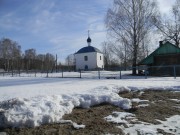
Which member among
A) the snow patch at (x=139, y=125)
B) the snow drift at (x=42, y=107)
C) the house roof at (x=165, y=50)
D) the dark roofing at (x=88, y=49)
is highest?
the dark roofing at (x=88, y=49)

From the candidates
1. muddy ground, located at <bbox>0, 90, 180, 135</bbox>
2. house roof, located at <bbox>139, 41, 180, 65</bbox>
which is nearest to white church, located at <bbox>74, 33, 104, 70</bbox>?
house roof, located at <bbox>139, 41, 180, 65</bbox>

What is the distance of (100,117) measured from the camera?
693 cm

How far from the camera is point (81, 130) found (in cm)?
586

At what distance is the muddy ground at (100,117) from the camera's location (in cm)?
567

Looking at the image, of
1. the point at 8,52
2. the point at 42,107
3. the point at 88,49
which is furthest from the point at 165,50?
the point at 8,52

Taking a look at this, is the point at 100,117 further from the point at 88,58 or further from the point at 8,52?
the point at 8,52

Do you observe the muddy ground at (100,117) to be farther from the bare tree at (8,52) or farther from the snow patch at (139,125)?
the bare tree at (8,52)

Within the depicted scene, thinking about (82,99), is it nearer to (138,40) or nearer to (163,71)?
(163,71)

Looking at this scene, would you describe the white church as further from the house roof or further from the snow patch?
the snow patch

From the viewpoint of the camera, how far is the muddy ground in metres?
5.67

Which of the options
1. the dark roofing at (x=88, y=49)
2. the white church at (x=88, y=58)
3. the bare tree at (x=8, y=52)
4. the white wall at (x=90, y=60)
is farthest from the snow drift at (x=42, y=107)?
the bare tree at (x=8, y=52)

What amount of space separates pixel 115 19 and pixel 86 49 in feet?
124

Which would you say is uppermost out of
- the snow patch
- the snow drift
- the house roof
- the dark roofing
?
the dark roofing

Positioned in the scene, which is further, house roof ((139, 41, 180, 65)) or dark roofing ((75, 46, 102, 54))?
dark roofing ((75, 46, 102, 54))
